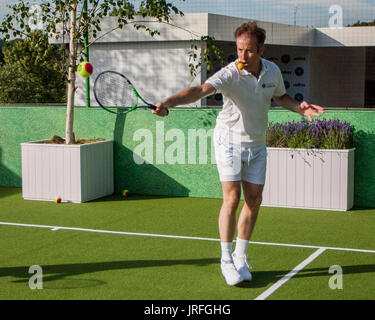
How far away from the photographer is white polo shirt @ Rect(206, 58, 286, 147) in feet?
15.1

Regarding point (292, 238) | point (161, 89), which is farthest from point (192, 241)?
point (161, 89)

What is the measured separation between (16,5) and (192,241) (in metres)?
4.57

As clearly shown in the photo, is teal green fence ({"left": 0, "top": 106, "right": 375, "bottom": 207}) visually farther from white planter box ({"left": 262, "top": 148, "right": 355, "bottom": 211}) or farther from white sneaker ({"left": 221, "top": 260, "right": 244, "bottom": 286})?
white sneaker ({"left": 221, "top": 260, "right": 244, "bottom": 286})

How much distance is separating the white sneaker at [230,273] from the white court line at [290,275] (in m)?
0.22

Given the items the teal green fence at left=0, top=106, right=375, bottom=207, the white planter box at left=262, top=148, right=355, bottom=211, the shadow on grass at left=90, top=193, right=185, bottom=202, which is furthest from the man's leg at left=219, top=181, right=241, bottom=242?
the shadow on grass at left=90, top=193, right=185, bottom=202

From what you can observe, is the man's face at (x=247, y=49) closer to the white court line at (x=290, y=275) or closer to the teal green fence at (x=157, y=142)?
the white court line at (x=290, y=275)

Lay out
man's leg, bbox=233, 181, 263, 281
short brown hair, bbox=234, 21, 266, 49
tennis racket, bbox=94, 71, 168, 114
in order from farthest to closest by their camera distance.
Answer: tennis racket, bbox=94, 71, 168, 114
man's leg, bbox=233, 181, 263, 281
short brown hair, bbox=234, 21, 266, 49

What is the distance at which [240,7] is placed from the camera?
9.50 m

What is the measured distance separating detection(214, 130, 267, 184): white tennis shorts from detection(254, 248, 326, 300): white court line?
0.75 meters

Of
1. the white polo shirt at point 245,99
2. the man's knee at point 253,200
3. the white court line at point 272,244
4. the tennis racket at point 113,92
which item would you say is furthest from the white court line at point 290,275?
the tennis racket at point 113,92

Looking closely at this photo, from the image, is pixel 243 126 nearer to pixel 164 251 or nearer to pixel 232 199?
pixel 232 199

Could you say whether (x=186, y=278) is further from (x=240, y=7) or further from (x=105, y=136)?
(x=240, y=7)

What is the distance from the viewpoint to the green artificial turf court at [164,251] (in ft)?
15.1

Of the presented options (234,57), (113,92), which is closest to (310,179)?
(113,92)
